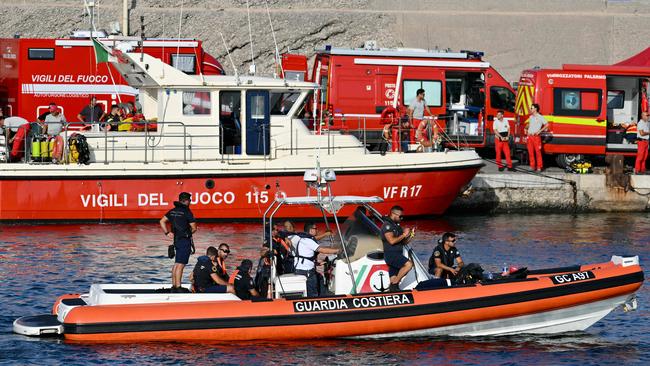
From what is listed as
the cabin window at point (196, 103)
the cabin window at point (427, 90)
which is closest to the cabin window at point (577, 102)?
the cabin window at point (427, 90)

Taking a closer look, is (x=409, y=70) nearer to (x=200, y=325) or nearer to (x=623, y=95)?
(x=623, y=95)

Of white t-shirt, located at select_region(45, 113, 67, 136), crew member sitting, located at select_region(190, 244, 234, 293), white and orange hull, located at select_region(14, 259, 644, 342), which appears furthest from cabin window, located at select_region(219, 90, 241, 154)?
white and orange hull, located at select_region(14, 259, 644, 342)

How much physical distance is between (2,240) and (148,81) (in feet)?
14.4

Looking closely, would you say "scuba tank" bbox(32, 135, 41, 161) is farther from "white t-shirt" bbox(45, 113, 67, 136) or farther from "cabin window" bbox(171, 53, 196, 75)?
"cabin window" bbox(171, 53, 196, 75)

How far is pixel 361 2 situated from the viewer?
40.8 metres

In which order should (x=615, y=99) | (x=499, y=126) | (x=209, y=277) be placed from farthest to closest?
(x=615, y=99)
(x=499, y=126)
(x=209, y=277)

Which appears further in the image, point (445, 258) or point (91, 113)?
point (91, 113)

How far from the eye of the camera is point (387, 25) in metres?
40.0

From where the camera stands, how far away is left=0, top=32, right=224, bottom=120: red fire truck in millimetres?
31188

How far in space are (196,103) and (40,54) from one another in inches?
275

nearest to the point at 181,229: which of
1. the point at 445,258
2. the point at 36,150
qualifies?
the point at 445,258

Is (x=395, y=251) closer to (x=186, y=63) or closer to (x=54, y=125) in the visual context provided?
(x=54, y=125)

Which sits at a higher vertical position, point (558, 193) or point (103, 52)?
point (103, 52)

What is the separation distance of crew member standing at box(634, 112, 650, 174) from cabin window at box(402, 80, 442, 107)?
4597mm
